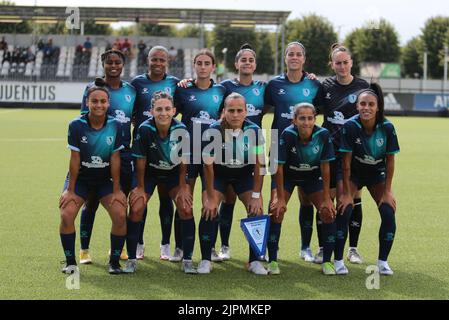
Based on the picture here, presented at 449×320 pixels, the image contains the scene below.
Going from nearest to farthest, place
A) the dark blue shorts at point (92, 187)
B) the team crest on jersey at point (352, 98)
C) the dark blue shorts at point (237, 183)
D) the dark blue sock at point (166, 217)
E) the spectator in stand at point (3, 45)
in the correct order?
the dark blue shorts at point (92, 187) → the dark blue shorts at point (237, 183) → the team crest on jersey at point (352, 98) → the dark blue sock at point (166, 217) → the spectator in stand at point (3, 45)

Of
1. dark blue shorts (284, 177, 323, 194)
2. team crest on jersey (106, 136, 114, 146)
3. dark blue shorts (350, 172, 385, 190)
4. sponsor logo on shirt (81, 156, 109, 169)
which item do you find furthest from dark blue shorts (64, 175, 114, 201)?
dark blue shorts (350, 172, 385, 190)

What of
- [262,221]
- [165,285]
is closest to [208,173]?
[262,221]

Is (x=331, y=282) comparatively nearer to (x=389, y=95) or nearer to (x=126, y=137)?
(x=126, y=137)

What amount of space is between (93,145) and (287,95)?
6.89ft

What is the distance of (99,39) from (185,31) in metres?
44.8

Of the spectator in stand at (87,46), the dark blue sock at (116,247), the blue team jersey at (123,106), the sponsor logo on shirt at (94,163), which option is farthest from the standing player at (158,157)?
the spectator in stand at (87,46)

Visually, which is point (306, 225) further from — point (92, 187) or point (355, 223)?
point (92, 187)

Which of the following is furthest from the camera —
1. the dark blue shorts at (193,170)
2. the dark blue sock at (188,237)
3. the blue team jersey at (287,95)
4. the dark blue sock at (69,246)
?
the blue team jersey at (287,95)

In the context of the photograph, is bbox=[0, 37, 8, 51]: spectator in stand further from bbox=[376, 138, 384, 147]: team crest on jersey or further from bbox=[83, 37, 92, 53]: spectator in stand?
bbox=[376, 138, 384, 147]: team crest on jersey

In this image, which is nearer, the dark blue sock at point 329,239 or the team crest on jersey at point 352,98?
the dark blue sock at point 329,239

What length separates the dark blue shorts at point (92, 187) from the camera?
6223 mm

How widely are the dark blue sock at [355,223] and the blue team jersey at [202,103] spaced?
1.73 m

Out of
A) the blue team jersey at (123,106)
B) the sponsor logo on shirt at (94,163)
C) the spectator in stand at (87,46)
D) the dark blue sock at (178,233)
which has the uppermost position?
the spectator in stand at (87,46)

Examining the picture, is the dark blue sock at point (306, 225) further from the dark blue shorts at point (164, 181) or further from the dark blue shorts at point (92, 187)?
the dark blue shorts at point (92, 187)
